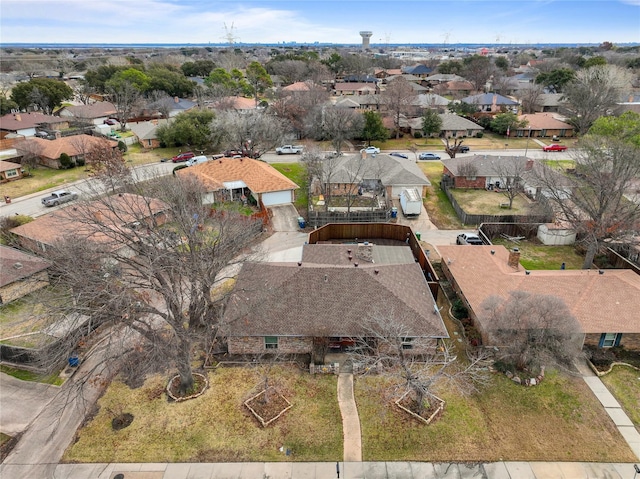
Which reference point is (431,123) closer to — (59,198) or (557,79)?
(557,79)

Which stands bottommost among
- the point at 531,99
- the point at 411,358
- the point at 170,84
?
the point at 411,358

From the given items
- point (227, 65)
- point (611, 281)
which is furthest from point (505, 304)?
point (227, 65)

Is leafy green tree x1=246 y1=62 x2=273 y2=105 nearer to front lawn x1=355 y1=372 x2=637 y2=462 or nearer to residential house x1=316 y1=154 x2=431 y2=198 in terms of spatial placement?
residential house x1=316 y1=154 x2=431 y2=198

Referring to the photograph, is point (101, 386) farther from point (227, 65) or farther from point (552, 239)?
point (227, 65)

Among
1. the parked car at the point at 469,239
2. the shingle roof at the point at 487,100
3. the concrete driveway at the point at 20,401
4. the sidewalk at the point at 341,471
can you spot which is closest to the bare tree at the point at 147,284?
the concrete driveway at the point at 20,401

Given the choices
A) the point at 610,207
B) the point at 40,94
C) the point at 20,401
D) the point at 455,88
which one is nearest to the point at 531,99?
the point at 455,88

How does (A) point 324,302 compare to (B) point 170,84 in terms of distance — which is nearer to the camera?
(A) point 324,302
